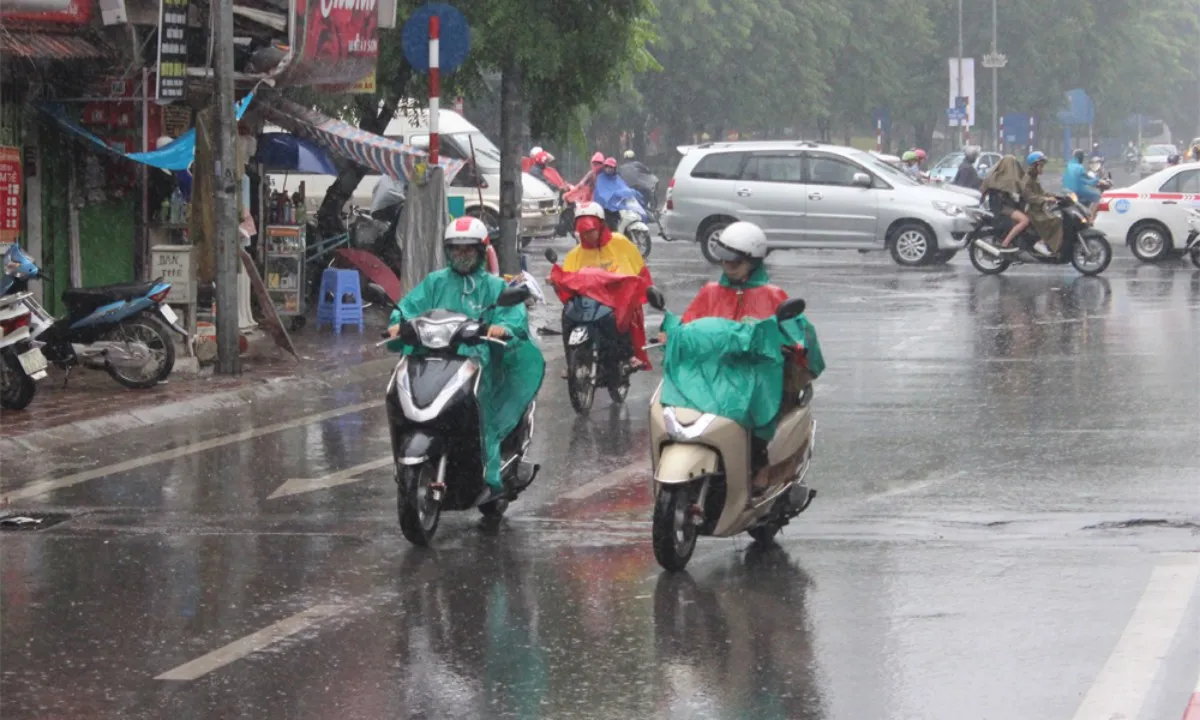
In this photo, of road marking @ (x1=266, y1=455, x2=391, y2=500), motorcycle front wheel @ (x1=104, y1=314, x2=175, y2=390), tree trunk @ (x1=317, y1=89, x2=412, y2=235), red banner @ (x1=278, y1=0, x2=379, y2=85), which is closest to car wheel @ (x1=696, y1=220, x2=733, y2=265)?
tree trunk @ (x1=317, y1=89, x2=412, y2=235)

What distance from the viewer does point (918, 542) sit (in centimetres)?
870

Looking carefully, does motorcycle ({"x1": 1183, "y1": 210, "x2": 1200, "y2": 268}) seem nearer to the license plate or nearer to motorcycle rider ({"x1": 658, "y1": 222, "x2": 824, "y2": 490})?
the license plate

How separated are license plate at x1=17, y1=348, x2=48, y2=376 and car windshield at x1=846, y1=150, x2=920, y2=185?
700 inches

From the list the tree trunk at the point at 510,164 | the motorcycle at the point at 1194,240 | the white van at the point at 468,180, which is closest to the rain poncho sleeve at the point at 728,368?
the tree trunk at the point at 510,164

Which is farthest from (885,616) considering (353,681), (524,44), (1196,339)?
(524,44)

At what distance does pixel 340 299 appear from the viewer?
19.2 meters

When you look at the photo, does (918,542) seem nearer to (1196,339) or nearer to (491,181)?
(1196,339)

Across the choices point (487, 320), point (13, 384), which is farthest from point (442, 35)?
point (487, 320)

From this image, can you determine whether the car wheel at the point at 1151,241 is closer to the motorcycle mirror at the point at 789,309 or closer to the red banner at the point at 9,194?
the red banner at the point at 9,194

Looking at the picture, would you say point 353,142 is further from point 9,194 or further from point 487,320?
point 487,320

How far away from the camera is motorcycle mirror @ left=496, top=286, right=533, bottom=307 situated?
874 cm

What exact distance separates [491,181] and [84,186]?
52.6 feet

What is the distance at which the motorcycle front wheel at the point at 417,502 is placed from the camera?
8.45 m

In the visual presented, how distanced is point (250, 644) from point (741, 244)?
2813 mm
